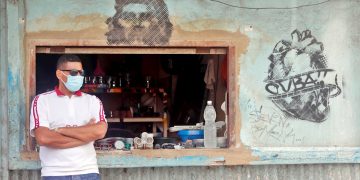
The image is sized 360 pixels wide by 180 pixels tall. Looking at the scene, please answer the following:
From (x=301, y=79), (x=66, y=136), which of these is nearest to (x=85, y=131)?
(x=66, y=136)

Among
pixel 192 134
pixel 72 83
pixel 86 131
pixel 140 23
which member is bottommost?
pixel 192 134

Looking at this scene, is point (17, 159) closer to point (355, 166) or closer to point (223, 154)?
point (223, 154)

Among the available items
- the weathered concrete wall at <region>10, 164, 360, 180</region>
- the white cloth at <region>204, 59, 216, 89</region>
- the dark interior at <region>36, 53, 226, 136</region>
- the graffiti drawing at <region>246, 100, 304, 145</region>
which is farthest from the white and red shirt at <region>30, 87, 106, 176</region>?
the dark interior at <region>36, 53, 226, 136</region>

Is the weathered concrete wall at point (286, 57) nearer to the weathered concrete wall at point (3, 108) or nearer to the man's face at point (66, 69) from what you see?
the man's face at point (66, 69)

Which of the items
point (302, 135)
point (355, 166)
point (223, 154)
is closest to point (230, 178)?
point (223, 154)

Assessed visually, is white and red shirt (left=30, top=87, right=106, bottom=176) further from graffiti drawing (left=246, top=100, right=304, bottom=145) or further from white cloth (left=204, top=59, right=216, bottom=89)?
white cloth (left=204, top=59, right=216, bottom=89)

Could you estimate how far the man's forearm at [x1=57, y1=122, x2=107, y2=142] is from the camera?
15.9 feet

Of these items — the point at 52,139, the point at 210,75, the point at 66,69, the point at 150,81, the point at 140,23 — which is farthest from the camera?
the point at 150,81

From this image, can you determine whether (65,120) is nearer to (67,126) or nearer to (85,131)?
(67,126)

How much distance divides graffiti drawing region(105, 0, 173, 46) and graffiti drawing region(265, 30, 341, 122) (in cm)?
110

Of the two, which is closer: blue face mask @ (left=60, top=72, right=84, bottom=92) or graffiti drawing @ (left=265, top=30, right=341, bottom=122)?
blue face mask @ (left=60, top=72, right=84, bottom=92)

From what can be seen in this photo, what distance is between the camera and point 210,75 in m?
7.26

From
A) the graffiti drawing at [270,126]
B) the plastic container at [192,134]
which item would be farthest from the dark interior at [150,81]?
the graffiti drawing at [270,126]

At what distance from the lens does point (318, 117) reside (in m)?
6.06
